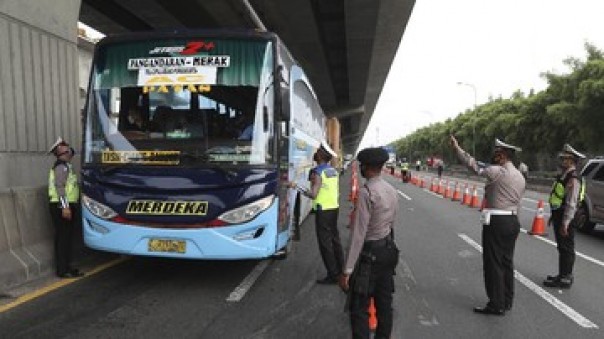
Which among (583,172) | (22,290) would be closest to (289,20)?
(583,172)

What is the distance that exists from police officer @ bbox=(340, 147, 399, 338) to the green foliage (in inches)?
1115

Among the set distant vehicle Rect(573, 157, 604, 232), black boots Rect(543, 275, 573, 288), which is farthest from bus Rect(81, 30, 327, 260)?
distant vehicle Rect(573, 157, 604, 232)

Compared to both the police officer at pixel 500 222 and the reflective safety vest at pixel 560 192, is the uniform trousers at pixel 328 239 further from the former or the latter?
the reflective safety vest at pixel 560 192

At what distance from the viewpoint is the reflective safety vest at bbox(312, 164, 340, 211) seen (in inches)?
299

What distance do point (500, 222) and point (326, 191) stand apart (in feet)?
7.52

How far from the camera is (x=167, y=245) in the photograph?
6707mm

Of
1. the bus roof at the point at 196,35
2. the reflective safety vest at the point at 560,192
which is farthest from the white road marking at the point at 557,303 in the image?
the bus roof at the point at 196,35

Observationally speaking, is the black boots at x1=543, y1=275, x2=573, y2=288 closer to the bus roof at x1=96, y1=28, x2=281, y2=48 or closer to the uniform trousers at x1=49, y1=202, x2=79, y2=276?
the bus roof at x1=96, y1=28, x2=281, y2=48

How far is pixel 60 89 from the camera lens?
9.96m

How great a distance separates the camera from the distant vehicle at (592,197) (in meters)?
13.1

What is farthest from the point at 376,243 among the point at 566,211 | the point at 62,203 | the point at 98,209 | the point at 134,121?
the point at 62,203

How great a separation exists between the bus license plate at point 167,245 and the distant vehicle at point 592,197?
969 cm

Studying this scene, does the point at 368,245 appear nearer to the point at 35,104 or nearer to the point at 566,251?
the point at 566,251

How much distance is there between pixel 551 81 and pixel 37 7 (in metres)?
34.0
